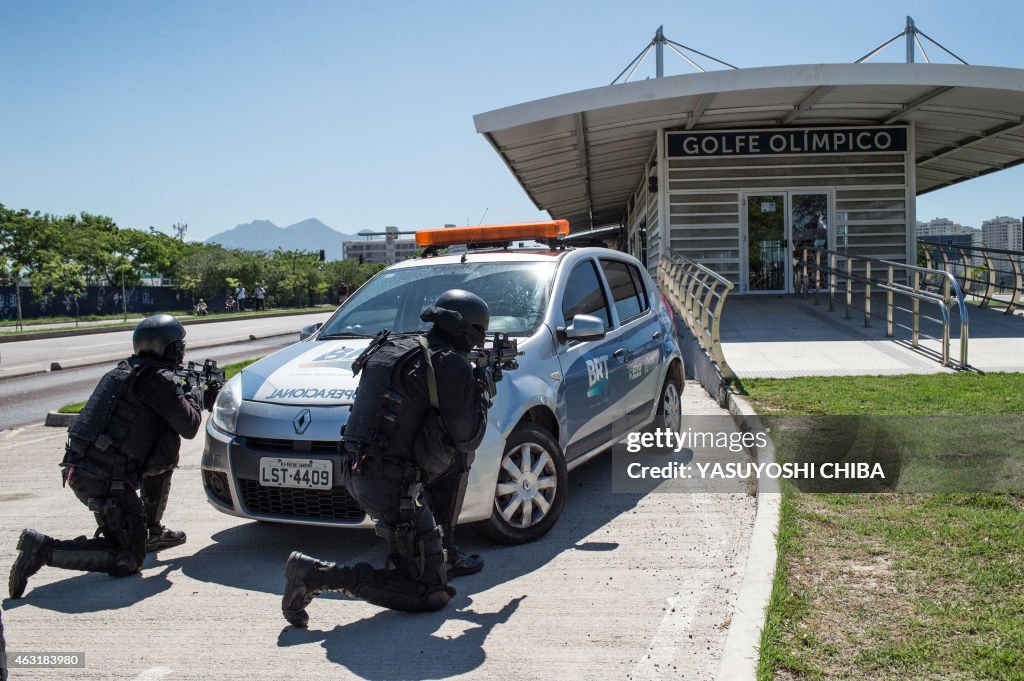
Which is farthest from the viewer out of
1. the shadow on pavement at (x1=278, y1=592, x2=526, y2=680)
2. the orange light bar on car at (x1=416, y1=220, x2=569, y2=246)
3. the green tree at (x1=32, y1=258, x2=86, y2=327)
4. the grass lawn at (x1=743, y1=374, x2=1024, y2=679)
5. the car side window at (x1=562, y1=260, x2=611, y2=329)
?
the green tree at (x1=32, y1=258, x2=86, y2=327)

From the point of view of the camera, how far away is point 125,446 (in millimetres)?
4445

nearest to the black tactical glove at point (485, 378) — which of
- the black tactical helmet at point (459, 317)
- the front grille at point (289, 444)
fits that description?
the black tactical helmet at point (459, 317)

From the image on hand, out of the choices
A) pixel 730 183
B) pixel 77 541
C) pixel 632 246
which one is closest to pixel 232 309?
pixel 632 246

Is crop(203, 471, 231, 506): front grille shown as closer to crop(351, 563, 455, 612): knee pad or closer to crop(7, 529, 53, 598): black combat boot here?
crop(7, 529, 53, 598): black combat boot

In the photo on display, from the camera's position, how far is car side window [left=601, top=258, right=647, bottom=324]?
6.43 m

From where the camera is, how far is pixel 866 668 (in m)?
3.03

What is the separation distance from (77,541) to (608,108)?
12.8 m

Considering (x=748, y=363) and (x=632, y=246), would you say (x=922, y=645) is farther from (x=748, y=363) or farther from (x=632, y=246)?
(x=632, y=246)

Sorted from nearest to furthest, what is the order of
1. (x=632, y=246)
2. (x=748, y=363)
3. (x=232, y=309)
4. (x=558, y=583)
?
(x=558, y=583)
(x=748, y=363)
(x=632, y=246)
(x=232, y=309)

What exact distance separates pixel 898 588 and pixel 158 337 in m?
3.74

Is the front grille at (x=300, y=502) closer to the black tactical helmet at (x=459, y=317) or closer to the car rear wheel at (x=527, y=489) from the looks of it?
the car rear wheel at (x=527, y=489)

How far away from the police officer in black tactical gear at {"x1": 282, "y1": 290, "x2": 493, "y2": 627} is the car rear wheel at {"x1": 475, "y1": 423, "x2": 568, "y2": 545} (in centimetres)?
86

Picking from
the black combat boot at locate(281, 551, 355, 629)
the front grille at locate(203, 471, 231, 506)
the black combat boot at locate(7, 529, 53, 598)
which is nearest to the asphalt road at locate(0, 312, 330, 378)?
the front grille at locate(203, 471, 231, 506)

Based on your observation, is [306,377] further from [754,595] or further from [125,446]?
[754,595]
